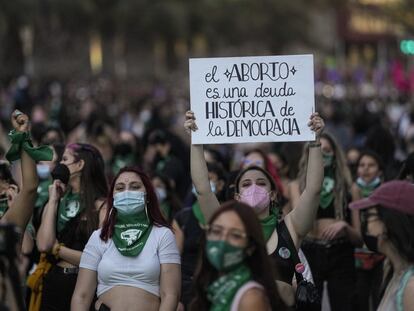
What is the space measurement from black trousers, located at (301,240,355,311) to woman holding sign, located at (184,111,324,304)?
2.13 metres

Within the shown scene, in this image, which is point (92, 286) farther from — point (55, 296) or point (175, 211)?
point (175, 211)

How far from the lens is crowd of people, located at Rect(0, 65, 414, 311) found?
584 cm

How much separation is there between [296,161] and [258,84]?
473cm

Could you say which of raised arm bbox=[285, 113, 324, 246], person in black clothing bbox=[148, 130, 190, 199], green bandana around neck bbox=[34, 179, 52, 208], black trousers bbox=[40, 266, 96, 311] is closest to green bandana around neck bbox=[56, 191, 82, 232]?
black trousers bbox=[40, 266, 96, 311]

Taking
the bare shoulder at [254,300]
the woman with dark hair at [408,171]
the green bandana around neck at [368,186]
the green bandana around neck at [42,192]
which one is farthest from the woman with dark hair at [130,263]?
the green bandana around neck at [368,186]

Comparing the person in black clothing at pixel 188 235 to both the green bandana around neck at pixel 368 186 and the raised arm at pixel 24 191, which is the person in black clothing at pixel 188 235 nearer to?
the green bandana around neck at pixel 368 186

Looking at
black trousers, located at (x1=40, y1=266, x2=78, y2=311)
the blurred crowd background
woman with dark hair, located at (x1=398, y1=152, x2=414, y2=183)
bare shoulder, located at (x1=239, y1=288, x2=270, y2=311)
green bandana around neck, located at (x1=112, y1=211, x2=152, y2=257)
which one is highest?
the blurred crowd background

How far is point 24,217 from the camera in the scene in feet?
24.8

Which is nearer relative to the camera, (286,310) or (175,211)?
(286,310)

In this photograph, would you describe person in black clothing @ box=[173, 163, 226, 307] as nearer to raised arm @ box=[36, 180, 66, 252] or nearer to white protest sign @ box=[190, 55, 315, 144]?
raised arm @ box=[36, 180, 66, 252]

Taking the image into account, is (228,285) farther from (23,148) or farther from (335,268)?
(335,268)

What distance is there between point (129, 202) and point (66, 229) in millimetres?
1094

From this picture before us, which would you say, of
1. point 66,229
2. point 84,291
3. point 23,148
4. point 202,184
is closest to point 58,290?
point 66,229

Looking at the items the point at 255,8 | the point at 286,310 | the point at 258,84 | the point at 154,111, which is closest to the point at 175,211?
the point at 258,84
